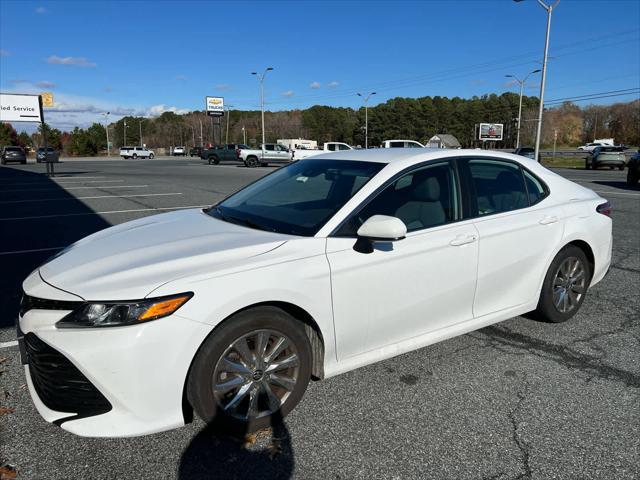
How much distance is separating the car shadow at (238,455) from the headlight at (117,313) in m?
0.73

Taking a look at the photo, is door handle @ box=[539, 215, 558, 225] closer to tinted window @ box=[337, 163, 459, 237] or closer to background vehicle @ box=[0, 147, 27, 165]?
tinted window @ box=[337, 163, 459, 237]

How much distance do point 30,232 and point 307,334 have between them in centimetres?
767

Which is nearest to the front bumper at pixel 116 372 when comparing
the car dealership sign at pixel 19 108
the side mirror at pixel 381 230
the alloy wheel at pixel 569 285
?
the side mirror at pixel 381 230

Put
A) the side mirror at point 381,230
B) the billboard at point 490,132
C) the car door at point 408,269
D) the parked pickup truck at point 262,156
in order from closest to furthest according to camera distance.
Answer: the side mirror at point 381,230 → the car door at point 408,269 → the parked pickup truck at point 262,156 → the billboard at point 490,132

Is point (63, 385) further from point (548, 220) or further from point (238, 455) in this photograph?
point (548, 220)

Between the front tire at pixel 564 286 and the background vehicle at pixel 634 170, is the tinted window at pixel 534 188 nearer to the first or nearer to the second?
the front tire at pixel 564 286

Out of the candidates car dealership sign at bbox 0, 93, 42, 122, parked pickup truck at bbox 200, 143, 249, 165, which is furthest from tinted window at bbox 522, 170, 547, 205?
parked pickup truck at bbox 200, 143, 249, 165

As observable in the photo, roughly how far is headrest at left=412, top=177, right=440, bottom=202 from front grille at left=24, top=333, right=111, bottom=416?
2.27m

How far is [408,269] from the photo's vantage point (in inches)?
121

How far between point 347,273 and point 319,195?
93 cm

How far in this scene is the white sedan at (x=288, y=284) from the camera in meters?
2.30

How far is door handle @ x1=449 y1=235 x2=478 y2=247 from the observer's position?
330cm

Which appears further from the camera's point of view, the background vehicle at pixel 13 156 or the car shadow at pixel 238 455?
the background vehicle at pixel 13 156

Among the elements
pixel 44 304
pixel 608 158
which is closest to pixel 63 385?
pixel 44 304
